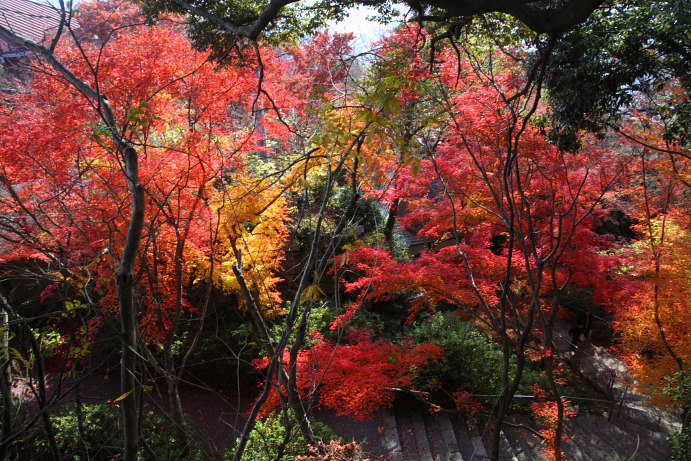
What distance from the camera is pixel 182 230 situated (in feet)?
18.0

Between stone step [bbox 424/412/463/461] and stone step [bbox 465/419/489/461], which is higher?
stone step [bbox 424/412/463/461]

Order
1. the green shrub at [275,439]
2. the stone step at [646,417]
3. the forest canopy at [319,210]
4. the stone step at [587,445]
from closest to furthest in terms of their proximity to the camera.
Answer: the forest canopy at [319,210], the green shrub at [275,439], the stone step at [587,445], the stone step at [646,417]

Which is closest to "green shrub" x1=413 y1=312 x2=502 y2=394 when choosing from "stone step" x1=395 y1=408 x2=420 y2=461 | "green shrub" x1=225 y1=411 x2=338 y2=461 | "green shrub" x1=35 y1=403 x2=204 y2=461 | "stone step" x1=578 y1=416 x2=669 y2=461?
"stone step" x1=395 y1=408 x2=420 y2=461

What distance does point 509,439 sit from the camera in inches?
267

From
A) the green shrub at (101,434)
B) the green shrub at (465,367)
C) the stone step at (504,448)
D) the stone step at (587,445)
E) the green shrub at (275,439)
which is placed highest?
the green shrub at (101,434)

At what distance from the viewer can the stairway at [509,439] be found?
6188mm

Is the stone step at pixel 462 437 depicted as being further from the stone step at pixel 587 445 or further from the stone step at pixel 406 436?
the stone step at pixel 587 445

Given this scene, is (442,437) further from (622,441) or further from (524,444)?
(622,441)

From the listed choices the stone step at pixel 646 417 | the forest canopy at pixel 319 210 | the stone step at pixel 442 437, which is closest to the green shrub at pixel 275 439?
the forest canopy at pixel 319 210

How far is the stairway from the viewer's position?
619 cm

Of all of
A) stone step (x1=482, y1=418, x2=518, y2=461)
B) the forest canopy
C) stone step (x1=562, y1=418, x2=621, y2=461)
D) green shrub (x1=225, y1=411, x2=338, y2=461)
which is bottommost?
stone step (x1=562, y1=418, x2=621, y2=461)

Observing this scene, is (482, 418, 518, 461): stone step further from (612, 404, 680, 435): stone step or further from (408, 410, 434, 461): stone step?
(612, 404, 680, 435): stone step

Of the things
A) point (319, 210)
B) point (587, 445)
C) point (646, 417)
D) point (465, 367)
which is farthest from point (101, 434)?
point (646, 417)

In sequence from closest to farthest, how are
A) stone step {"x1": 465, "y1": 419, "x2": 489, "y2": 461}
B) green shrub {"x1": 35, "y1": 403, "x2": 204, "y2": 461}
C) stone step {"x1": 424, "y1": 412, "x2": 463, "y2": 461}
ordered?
green shrub {"x1": 35, "y1": 403, "x2": 204, "y2": 461} → stone step {"x1": 465, "y1": 419, "x2": 489, "y2": 461} → stone step {"x1": 424, "y1": 412, "x2": 463, "y2": 461}
